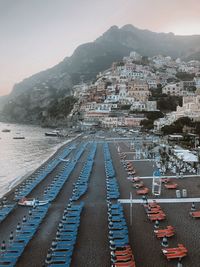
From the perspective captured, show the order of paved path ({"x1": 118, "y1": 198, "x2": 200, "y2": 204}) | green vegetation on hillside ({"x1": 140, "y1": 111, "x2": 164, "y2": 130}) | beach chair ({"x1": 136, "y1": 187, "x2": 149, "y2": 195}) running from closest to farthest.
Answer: paved path ({"x1": 118, "y1": 198, "x2": 200, "y2": 204})
beach chair ({"x1": 136, "y1": 187, "x2": 149, "y2": 195})
green vegetation on hillside ({"x1": 140, "y1": 111, "x2": 164, "y2": 130})

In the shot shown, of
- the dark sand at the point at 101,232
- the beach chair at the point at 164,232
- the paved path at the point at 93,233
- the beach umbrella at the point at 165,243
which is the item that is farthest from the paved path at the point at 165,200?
the beach umbrella at the point at 165,243

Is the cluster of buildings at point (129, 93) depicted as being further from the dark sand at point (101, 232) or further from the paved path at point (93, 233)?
the dark sand at point (101, 232)

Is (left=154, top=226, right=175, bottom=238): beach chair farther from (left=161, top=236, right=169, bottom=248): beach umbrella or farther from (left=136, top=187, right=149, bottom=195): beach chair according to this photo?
(left=136, top=187, right=149, bottom=195): beach chair

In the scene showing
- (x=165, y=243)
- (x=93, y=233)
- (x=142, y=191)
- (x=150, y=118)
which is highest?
(x=150, y=118)

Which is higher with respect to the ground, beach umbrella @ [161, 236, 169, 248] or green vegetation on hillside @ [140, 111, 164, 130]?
green vegetation on hillside @ [140, 111, 164, 130]

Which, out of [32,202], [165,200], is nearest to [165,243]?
[165,200]

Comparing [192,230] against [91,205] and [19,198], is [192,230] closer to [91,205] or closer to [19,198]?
[91,205]

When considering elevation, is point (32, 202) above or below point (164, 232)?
below

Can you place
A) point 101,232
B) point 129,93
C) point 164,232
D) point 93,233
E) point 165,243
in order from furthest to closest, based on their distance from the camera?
point 129,93, point 101,232, point 93,233, point 164,232, point 165,243

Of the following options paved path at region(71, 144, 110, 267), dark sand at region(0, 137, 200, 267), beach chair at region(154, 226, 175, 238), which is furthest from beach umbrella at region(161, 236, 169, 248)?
paved path at region(71, 144, 110, 267)

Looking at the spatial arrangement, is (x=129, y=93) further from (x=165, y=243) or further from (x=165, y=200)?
(x=165, y=243)
